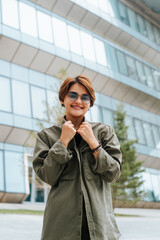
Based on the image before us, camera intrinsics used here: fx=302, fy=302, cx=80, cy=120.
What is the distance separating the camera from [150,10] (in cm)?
2983

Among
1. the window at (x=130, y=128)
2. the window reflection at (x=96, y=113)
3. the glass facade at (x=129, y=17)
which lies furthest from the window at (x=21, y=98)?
the window at (x=130, y=128)

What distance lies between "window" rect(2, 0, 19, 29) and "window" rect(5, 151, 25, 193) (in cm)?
785

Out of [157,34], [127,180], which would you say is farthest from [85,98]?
[157,34]

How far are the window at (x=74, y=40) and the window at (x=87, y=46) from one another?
476 mm

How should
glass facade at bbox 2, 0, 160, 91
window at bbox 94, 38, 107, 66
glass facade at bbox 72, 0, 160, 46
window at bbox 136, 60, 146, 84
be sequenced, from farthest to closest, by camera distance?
window at bbox 136, 60, 146, 84 → glass facade at bbox 72, 0, 160, 46 → window at bbox 94, 38, 107, 66 → glass facade at bbox 2, 0, 160, 91

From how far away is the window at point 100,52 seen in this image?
23.2 m

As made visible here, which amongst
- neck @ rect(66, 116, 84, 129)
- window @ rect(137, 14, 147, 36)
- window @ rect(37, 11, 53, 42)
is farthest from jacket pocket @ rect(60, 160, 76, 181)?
window @ rect(137, 14, 147, 36)

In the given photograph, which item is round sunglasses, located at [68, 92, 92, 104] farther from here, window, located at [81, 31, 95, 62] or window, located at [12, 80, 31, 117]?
window, located at [81, 31, 95, 62]

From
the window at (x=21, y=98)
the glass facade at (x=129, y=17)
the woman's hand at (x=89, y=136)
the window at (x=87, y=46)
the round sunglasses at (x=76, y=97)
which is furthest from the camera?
the glass facade at (x=129, y=17)

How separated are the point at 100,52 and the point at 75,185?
74.3ft

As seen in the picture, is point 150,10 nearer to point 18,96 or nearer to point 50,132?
point 18,96

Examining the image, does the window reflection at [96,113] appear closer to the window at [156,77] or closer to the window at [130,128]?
the window at [130,128]

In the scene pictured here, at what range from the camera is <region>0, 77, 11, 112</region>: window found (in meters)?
17.3

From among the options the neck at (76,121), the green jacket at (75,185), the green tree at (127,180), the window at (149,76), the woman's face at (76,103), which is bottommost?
the green jacket at (75,185)
